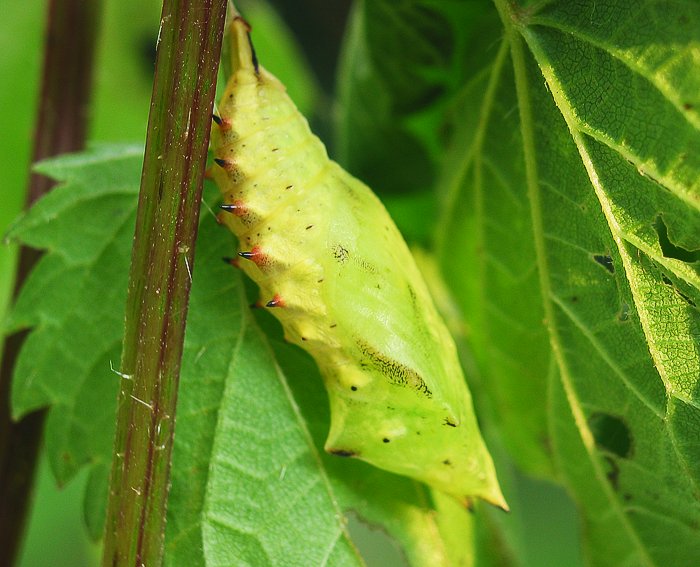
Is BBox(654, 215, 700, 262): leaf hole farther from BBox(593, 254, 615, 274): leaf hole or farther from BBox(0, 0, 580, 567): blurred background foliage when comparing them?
BBox(0, 0, 580, 567): blurred background foliage

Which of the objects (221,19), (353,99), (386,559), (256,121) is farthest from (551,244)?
(386,559)

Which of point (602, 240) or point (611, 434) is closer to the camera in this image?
point (602, 240)

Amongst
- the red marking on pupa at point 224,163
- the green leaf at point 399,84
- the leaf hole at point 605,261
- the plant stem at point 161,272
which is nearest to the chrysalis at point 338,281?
the red marking on pupa at point 224,163

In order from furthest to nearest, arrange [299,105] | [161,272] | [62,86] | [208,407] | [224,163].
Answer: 1. [299,105]
2. [62,86]
3. [208,407]
4. [224,163]
5. [161,272]

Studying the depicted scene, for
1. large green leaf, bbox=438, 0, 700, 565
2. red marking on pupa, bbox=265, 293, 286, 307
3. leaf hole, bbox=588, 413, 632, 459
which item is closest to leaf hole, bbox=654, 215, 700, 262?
large green leaf, bbox=438, 0, 700, 565

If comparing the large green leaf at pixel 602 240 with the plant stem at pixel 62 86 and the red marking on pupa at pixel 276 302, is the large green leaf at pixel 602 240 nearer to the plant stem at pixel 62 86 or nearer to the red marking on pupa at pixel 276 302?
the red marking on pupa at pixel 276 302

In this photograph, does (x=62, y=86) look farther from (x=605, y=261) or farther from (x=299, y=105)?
(x=605, y=261)

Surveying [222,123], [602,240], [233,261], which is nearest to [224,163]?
[222,123]
